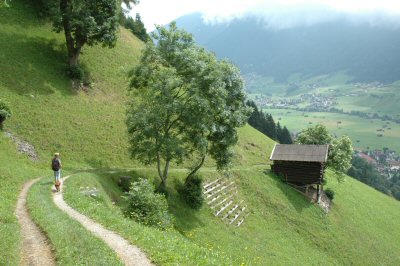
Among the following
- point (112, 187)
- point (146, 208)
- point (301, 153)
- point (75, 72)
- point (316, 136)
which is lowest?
point (301, 153)

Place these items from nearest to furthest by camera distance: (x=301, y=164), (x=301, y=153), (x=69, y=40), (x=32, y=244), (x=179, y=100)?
1. (x=32, y=244)
2. (x=179, y=100)
3. (x=69, y=40)
4. (x=301, y=164)
5. (x=301, y=153)

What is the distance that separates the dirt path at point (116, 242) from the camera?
56.4ft

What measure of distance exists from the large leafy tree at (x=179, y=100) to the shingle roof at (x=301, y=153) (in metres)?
23.4

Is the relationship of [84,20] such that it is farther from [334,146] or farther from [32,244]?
[334,146]

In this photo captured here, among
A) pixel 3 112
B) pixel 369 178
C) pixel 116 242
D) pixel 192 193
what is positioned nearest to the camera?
pixel 116 242

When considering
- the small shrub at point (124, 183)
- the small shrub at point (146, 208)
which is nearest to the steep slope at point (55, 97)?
the small shrub at point (124, 183)

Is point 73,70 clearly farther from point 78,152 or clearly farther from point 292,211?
point 292,211

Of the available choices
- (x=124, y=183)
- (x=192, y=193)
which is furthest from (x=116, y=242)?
(x=192, y=193)

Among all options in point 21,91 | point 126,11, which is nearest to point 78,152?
point 21,91

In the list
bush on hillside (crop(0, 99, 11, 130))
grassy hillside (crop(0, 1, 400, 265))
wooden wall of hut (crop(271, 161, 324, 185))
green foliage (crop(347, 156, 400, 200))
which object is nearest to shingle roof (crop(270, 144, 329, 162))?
wooden wall of hut (crop(271, 161, 324, 185))

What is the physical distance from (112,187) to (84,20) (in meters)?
28.8

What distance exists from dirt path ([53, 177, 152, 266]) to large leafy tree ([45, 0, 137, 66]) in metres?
37.4

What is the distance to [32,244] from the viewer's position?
59.1 ft

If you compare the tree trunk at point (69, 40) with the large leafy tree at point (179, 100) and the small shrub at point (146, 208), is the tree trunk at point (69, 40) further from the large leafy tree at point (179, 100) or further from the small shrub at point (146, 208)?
the small shrub at point (146, 208)
